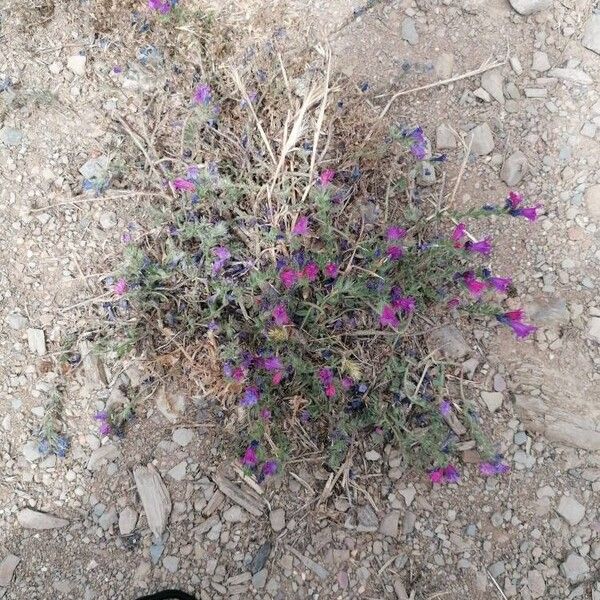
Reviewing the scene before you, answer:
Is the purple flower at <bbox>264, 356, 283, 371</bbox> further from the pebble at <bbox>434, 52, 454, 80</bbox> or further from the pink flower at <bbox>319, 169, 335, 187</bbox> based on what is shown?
the pebble at <bbox>434, 52, 454, 80</bbox>

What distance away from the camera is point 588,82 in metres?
2.90

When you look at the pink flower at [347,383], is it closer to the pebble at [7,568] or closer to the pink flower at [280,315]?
the pink flower at [280,315]

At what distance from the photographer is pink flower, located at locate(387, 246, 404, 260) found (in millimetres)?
2406

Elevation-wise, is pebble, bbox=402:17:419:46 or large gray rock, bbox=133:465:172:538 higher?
pebble, bbox=402:17:419:46

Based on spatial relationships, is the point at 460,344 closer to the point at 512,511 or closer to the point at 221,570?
the point at 512,511

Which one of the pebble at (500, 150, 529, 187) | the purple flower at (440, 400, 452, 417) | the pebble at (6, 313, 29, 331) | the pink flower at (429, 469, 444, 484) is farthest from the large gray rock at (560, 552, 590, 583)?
the pebble at (6, 313, 29, 331)

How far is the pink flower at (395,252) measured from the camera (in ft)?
7.89

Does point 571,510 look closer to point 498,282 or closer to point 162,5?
point 498,282

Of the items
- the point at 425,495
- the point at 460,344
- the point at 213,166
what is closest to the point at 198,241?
the point at 213,166

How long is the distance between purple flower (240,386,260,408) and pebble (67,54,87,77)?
1.65m

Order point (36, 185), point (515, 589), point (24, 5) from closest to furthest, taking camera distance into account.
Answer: point (515, 589), point (36, 185), point (24, 5)

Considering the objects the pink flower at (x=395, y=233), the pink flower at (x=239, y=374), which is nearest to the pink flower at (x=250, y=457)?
the pink flower at (x=239, y=374)

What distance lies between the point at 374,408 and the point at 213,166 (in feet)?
3.74

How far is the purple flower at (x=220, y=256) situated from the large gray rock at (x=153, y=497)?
2.61 ft
